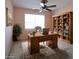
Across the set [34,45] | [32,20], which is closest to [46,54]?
[34,45]

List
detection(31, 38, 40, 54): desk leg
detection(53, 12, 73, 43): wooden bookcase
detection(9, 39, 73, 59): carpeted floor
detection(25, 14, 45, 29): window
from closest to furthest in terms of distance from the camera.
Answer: detection(9, 39, 73, 59): carpeted floor → detection(31, 38, 40, 54): desk leg → detection(53, 12, 73, 43): wooden bookcase → detection(25, 14, 45, 29): window

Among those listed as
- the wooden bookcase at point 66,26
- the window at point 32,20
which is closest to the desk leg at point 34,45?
the wooden bookcase at point 66,26

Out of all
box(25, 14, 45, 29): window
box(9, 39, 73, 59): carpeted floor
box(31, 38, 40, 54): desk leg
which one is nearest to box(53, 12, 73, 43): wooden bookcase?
box(25, 14, 45, 29): window

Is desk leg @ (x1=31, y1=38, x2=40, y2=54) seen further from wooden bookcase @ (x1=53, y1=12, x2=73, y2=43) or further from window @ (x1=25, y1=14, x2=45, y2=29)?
window @ (x1=25, y1=14, x2=45, y2=29)

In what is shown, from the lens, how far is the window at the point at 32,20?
6855mm

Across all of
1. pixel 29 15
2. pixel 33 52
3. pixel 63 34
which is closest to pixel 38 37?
pixel 33 52

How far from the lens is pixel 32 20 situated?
7.05m

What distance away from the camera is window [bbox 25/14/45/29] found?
6855 millimetres

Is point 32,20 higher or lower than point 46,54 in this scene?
higher

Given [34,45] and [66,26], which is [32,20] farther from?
[34,45]

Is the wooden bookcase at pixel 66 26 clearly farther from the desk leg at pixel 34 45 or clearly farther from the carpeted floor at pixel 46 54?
the desk leg at pixel 34 45
